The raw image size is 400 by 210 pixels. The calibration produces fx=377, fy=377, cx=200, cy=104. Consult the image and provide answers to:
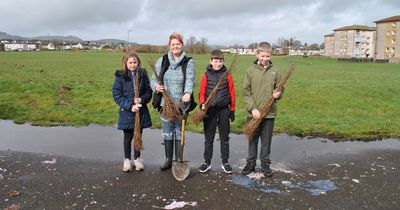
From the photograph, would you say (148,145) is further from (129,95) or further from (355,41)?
(355,41)

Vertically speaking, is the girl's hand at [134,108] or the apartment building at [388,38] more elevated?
the apartment building at [388,38]

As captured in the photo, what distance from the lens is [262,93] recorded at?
20.1 feet

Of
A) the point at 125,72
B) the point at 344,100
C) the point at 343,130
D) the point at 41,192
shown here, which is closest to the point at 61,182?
the point at 41,192

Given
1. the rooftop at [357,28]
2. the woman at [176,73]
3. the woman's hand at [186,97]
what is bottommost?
the woman's hand at [186,97]

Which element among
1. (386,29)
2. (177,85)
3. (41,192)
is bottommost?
(41,192)

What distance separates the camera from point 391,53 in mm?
96688

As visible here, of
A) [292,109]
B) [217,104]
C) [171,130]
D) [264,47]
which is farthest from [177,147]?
[292,109]

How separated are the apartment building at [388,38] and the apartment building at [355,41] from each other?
2275 centimetres

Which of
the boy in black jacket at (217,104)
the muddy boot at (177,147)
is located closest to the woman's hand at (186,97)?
the boy in black jacket at (217,104)

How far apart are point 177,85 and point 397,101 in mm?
12309

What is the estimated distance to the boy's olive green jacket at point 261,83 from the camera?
6082 millimetres

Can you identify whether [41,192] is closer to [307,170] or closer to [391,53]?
[307,170]

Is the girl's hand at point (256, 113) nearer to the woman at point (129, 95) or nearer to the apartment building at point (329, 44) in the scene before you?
the woman at point (129, 95)

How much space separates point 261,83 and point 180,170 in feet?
6.26
